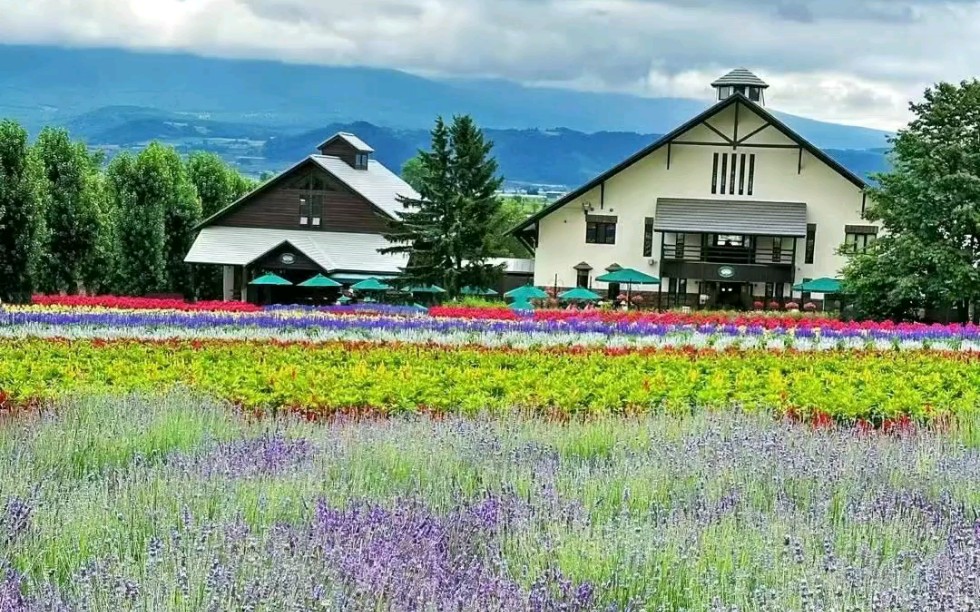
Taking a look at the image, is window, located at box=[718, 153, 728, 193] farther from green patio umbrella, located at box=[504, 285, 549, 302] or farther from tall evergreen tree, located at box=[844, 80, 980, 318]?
tall evergreen tree, located at box=[844, 80, 980, 318]

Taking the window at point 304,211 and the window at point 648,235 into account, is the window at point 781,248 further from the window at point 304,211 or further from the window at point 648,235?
the window at point 304,211

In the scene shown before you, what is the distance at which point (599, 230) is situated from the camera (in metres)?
47.9

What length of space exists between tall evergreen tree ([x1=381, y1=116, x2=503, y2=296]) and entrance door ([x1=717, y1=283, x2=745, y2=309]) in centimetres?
989

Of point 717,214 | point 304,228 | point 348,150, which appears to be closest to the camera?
point 717,214

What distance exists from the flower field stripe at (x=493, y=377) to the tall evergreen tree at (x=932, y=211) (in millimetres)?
15263

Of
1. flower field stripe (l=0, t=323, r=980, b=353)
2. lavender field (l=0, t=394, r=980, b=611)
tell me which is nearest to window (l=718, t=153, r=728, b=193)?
flower field stripe (l=0, t=323, r=980, b=353)

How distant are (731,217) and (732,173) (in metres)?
2.34

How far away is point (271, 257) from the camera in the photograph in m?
48.0

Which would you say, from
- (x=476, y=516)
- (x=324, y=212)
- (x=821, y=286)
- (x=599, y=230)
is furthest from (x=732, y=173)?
(x=476, y=516)

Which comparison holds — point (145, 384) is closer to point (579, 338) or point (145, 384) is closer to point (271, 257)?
point (579, 338)

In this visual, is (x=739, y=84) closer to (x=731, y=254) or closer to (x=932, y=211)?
(x=731, y=254)

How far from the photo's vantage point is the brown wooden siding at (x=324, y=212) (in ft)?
172

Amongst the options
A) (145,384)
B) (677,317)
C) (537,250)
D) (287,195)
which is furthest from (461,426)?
(287,195)

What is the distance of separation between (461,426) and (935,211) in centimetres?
2620
